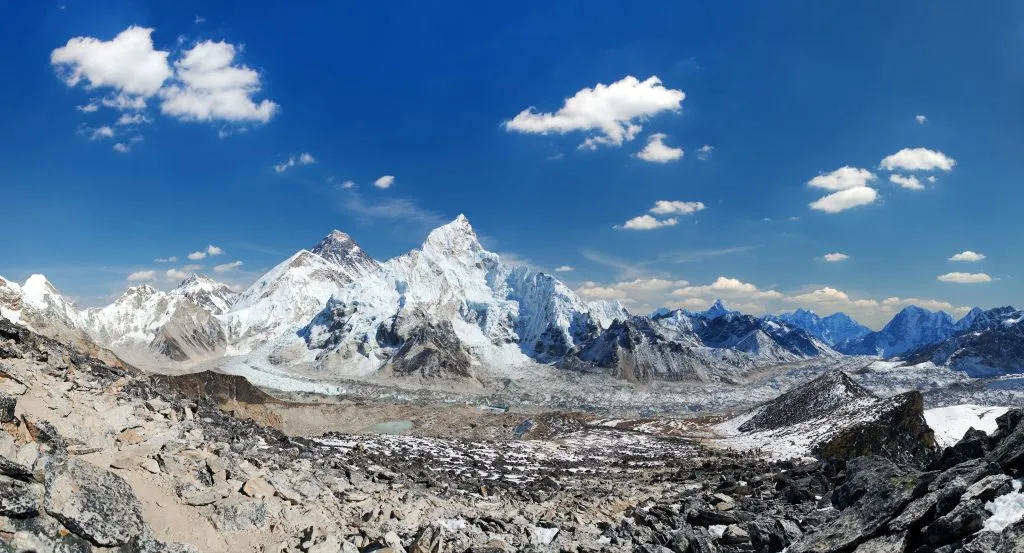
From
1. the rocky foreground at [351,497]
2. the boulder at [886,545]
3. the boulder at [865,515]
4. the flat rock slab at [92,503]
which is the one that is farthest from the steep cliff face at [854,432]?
the flat rock slab at [92,503]

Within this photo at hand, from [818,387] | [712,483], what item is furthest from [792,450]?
[818,387]

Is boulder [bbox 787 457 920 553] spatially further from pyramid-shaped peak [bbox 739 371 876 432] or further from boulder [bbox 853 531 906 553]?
pyramid-shaped peak [bbox 739 371 876 432]

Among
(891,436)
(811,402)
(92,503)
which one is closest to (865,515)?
(92,503)

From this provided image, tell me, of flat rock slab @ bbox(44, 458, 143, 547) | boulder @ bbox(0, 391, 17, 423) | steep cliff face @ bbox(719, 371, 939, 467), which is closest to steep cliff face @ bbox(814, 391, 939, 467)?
steep cliff face @ bbox(719, 371, 939, 467)

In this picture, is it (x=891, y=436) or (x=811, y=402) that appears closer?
(x=891, y=436)

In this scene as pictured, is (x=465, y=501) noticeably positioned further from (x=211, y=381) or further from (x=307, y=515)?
(x=211, y=381)

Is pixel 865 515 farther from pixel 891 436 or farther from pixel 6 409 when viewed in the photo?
pixel 891 436

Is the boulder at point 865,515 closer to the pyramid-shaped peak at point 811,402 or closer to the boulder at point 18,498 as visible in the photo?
the boulder at point 18,498
